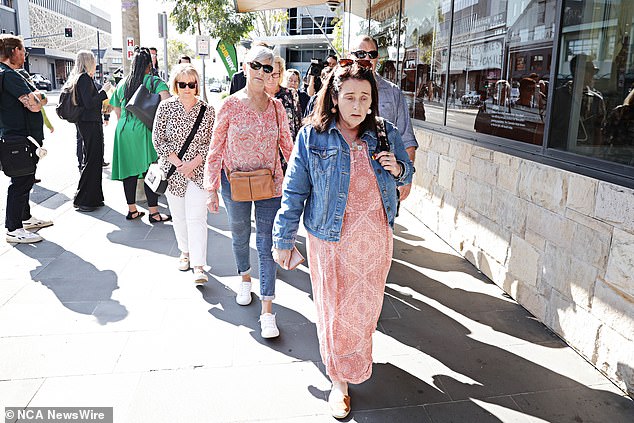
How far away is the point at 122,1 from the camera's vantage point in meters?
11.8

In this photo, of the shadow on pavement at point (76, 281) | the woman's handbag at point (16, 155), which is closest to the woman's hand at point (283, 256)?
the shadow on pavement at point (76, 281)

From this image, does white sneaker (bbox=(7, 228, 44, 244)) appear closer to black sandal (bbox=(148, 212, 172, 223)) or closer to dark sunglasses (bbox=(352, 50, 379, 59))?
black sandal (bbox=(148, 212, 172, 223))

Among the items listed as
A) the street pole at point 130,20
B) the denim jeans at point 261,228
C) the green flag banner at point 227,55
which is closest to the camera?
the denim jeans at point 261,228

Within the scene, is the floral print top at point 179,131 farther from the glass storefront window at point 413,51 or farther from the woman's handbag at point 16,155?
the glass storefront window at point 413,51

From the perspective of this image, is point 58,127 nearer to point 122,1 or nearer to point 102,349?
point 122,1

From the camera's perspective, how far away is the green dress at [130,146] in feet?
20.4

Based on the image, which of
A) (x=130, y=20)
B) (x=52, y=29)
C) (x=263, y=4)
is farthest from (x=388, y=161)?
(x=52, y=29)

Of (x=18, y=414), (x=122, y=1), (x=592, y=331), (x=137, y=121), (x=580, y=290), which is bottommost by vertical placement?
(x=18, y=414)

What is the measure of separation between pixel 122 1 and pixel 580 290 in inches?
457

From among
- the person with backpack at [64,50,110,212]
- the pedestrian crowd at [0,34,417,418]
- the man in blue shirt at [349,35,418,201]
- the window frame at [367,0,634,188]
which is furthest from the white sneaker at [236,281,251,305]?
the person with backpack at [64,50,110,212]

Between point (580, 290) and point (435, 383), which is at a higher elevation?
point (580, 290)

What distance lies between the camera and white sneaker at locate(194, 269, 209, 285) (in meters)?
4.45

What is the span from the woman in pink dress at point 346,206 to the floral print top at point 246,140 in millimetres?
990

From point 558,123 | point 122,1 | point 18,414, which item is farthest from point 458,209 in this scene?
point 122,1
